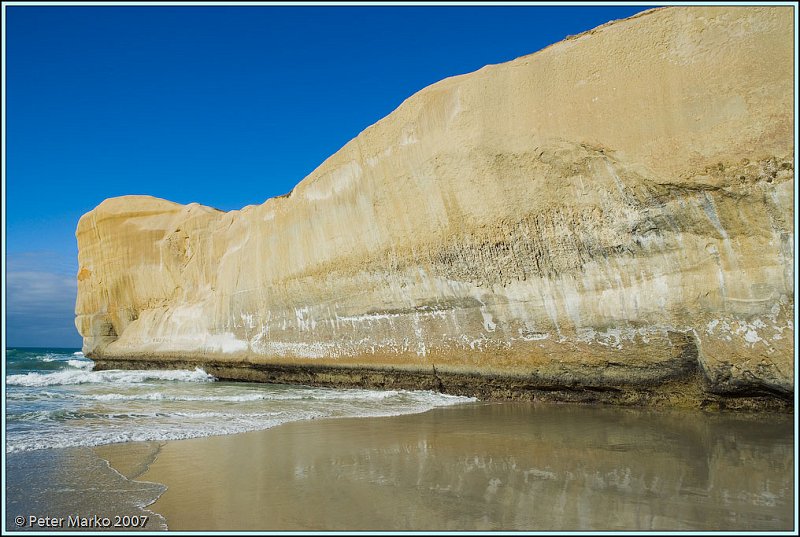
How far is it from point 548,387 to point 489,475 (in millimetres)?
4732

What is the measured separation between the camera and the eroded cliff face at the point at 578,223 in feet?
22.1

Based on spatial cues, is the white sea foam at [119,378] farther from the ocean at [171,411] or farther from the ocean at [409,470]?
the ocean at [409,470]

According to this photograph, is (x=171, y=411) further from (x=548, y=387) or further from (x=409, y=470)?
(x=548, y=387)

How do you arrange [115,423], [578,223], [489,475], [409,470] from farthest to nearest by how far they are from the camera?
[578,223], [115,423], [409,470], [489,475]

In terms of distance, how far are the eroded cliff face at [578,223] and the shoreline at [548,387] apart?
2.5 inches

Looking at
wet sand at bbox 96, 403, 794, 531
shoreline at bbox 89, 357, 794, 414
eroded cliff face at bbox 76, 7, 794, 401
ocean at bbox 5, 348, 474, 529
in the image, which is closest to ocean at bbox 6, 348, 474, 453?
ocean at bbox 5, 348, 474, 529

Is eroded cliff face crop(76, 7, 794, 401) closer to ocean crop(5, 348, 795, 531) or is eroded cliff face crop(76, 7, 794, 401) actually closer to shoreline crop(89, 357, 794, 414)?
shoreline crop(89, 357, 794, 414)

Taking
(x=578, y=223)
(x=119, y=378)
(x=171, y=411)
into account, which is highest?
(x=578, y=223)

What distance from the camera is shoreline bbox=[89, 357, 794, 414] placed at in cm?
709

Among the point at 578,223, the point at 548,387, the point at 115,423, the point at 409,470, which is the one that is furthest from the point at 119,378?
the point at 409,470

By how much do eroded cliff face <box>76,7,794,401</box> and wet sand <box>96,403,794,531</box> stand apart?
4.77 feet

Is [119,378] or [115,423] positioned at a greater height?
[115,423]

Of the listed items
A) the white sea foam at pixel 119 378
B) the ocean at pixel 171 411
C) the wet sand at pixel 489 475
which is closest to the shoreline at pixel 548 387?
the ocean at pixel 171 411

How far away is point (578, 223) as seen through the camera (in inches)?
321
